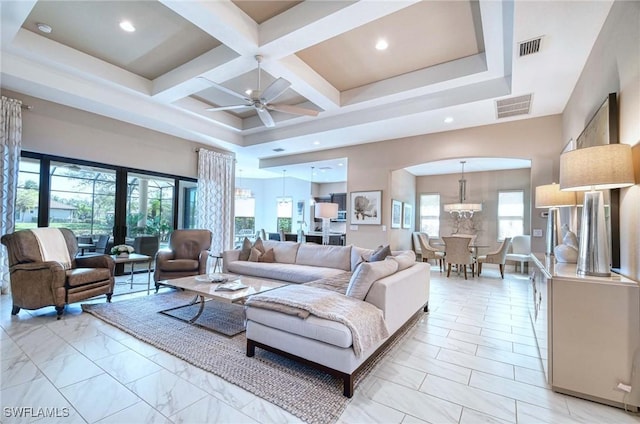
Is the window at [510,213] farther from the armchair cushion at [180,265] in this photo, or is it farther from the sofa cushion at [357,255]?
the armchair cushion at [180,265]

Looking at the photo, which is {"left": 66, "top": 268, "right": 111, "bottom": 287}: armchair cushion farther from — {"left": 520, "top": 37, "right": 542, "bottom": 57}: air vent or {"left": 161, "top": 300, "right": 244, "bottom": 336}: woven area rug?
{"left": 520, "top": 37, "right": 542, "bottom": 57}: air vent

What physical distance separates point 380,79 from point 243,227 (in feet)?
29.5

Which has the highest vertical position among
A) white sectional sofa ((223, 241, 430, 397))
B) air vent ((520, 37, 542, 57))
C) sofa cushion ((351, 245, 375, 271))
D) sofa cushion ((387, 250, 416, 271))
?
air vent ((520, 37, 542, 57))

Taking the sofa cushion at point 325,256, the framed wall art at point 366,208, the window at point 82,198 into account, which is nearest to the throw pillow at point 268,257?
the sofa cushion at point 325,256

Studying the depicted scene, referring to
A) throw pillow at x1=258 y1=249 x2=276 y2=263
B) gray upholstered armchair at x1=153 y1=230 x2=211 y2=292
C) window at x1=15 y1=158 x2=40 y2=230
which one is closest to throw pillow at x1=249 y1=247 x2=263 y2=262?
throw pillow at x1=258 y1=249 x2=276 y2=263

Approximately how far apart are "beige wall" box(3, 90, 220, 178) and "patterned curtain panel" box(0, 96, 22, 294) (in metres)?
0.20

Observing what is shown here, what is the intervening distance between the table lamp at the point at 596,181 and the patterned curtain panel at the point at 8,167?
265 inches

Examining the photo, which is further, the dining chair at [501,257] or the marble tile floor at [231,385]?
the dining chair at [501,257]

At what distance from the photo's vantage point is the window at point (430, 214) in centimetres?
922

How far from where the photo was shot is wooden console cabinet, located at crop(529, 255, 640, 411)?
181 cm

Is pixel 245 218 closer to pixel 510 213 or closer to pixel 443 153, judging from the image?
pixel 443 153

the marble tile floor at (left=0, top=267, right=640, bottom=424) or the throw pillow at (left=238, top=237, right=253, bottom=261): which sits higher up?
the throw pillow at (left=238, top=237, right=253, bottom=261)

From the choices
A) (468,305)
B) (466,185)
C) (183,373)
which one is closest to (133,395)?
(183,373)

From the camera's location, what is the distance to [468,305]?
4.18 meters
